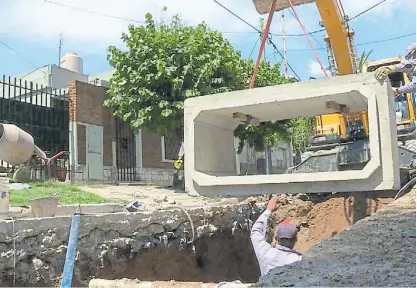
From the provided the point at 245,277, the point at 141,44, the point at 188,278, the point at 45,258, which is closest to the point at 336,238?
the point at 45,258

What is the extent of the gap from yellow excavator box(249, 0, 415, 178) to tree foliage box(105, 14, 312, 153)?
2.54 m

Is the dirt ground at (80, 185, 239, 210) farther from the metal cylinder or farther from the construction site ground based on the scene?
the metal cylinder

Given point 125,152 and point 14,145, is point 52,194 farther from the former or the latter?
point 125,152

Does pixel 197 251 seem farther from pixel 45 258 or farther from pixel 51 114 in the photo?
pixel 51 114

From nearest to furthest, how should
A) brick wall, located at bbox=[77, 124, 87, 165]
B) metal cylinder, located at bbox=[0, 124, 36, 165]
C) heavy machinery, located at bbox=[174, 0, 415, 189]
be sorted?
1. heavy machinery, located at bbox=[174, 0, 415, 189]
2. metal cylinder, located at bbox=[0, 124, 36, 165]
3. brick wall, located at bbox=[77, 124, 87, 165]

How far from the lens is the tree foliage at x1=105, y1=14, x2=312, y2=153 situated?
41.2 feet

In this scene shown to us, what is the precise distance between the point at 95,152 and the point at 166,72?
4138 millimetres

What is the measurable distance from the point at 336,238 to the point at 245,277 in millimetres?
6286

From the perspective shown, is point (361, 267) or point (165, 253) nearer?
point (361, 267)

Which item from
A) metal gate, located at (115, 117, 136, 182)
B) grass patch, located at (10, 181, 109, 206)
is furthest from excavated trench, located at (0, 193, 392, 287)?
metal gate, located at (115, 117, 136, 182)

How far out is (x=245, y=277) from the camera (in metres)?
9.80

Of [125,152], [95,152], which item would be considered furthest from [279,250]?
[125,152]

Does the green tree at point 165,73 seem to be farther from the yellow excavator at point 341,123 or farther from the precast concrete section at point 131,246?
the precast concrete section at point 131,246

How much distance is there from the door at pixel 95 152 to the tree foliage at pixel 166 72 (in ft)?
6.32
